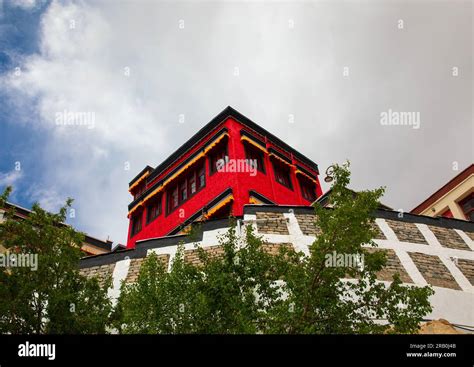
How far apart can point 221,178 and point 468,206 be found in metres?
14.6

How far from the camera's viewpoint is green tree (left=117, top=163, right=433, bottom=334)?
9445mm

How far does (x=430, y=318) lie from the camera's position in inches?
547

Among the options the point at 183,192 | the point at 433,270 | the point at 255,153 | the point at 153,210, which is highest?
the point at 255,153

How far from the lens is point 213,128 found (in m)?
27.5

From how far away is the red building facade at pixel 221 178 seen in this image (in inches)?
926

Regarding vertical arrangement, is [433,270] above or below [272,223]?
below

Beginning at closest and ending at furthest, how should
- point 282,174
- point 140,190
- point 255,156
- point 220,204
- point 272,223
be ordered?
point 272,223
point 220,204
point 255,156
point 282,174
point 140,190

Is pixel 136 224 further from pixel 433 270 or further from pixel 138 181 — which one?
pixel 433 270

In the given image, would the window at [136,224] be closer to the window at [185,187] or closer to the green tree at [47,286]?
the window at [185,187]

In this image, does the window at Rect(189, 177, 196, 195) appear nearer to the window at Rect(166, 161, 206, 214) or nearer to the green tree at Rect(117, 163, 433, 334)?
the window at Rect(166, 161, 206, 214)

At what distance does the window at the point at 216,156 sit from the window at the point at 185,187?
0.62m

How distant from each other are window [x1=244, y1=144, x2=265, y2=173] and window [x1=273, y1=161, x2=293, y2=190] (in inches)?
47.7

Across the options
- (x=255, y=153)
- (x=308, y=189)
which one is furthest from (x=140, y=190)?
(x=308, y=189)
